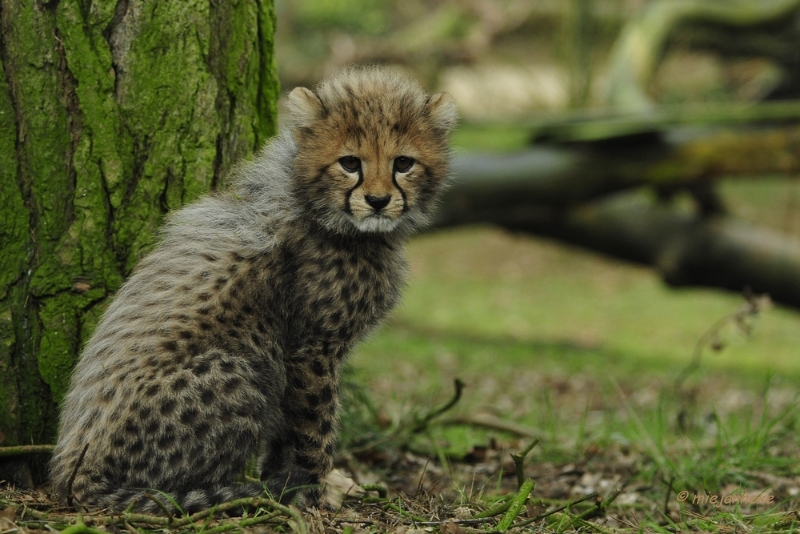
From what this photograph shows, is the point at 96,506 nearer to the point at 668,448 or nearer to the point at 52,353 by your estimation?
the point at 52,353

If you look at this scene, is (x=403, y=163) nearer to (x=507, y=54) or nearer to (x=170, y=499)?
(x=170, y=499)

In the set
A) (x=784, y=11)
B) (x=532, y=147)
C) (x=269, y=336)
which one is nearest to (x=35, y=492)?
(x=269, y=336)

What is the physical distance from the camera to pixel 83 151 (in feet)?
12.0

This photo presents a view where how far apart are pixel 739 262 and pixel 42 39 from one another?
826 cm

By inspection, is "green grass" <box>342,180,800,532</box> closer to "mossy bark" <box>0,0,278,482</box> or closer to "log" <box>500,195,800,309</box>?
"log" <box>500,195,800,309</box>

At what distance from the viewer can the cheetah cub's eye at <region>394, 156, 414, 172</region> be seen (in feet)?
12.4

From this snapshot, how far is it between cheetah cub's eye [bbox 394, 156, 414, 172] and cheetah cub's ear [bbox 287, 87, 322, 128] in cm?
40

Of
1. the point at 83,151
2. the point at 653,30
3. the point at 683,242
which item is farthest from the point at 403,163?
the point at 653,30

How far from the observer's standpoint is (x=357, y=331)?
12.9ft

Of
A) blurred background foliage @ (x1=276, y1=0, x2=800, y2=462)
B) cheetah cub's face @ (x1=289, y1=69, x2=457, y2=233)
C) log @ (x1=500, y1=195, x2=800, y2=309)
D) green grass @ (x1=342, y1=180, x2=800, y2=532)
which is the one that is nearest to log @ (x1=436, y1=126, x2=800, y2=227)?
blurred background foliage @ (x1=276, y1=0, x2=800, y2=462)

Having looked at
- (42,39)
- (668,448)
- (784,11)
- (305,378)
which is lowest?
(668,448)

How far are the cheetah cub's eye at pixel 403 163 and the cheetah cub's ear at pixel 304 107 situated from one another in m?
0.40

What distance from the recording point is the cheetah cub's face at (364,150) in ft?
12.1

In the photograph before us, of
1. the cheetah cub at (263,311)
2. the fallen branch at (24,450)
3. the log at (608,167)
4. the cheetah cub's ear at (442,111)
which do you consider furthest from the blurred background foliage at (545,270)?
the cheetah cub's ear at (442,111)
